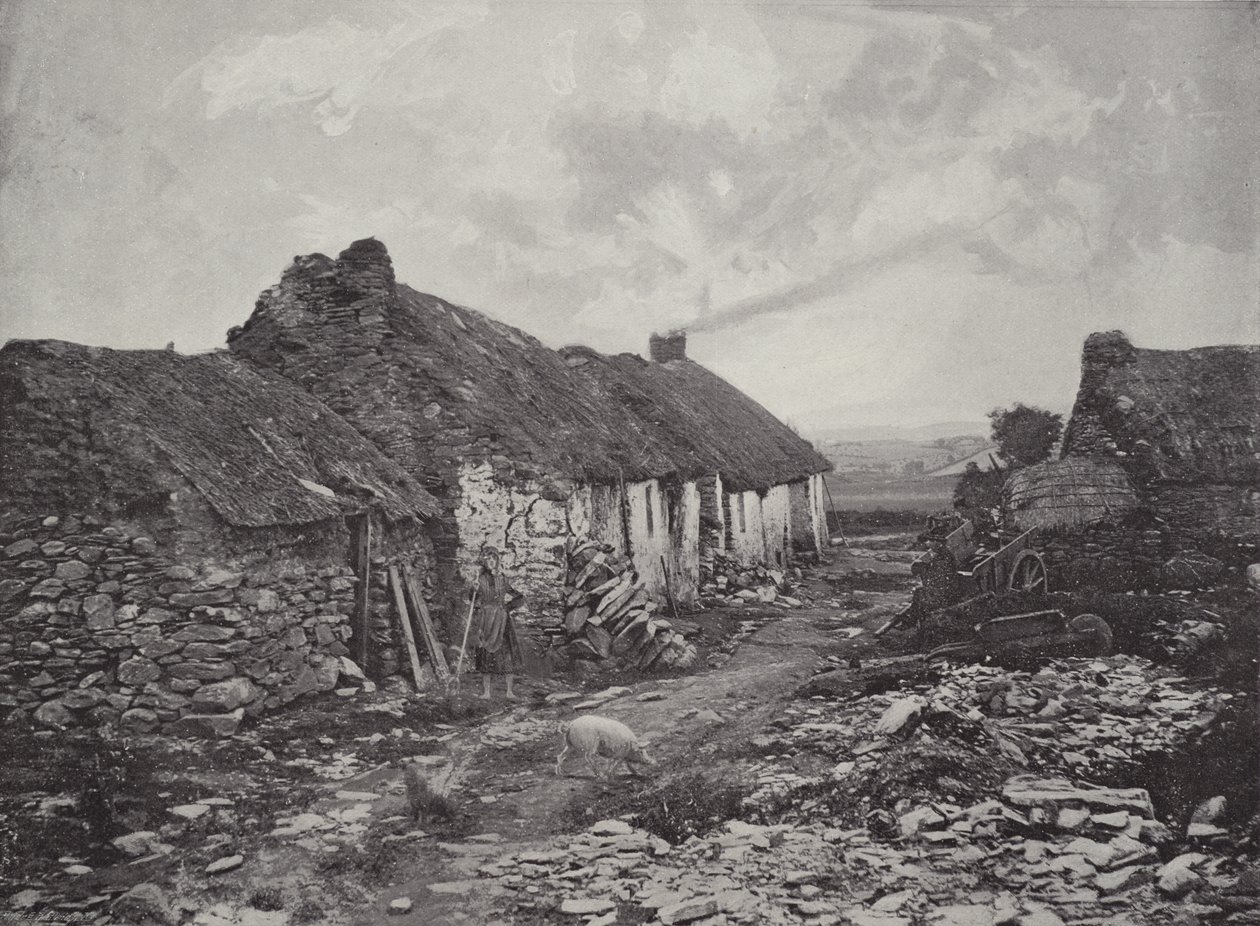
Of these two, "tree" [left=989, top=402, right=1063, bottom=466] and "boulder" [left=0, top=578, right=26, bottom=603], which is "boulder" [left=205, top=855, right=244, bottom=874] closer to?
"boulder" [left=0, top=578, right=26, bottom=603]

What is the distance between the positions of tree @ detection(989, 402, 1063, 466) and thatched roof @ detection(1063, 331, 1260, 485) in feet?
37.8

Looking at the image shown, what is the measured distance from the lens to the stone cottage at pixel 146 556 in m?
6.42

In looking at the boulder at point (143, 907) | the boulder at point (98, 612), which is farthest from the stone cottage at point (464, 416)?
the boulder at point (143, 907)

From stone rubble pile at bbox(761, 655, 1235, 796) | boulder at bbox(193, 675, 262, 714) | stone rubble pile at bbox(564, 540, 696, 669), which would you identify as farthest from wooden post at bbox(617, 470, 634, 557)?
boulder at bbox(193, 675, 262, 714)

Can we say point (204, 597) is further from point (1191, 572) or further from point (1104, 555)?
point (1191, 572)

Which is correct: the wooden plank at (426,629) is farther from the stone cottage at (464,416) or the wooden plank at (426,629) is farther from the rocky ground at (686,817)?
the rocky ground at (686,817)

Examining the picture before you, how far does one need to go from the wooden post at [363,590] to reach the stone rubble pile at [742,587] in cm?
907

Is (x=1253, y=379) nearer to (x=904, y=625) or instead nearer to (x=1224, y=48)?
(x=904, y=625)

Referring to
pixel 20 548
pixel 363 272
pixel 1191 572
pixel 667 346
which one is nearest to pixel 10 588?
pixel 20 548

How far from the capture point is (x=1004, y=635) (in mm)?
9773

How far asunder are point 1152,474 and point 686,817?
13.3 metres

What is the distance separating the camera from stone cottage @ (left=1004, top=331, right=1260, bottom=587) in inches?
539

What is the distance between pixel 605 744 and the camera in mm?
6832

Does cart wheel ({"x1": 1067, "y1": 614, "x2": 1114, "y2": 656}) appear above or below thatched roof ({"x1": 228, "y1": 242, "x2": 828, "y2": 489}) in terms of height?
below
